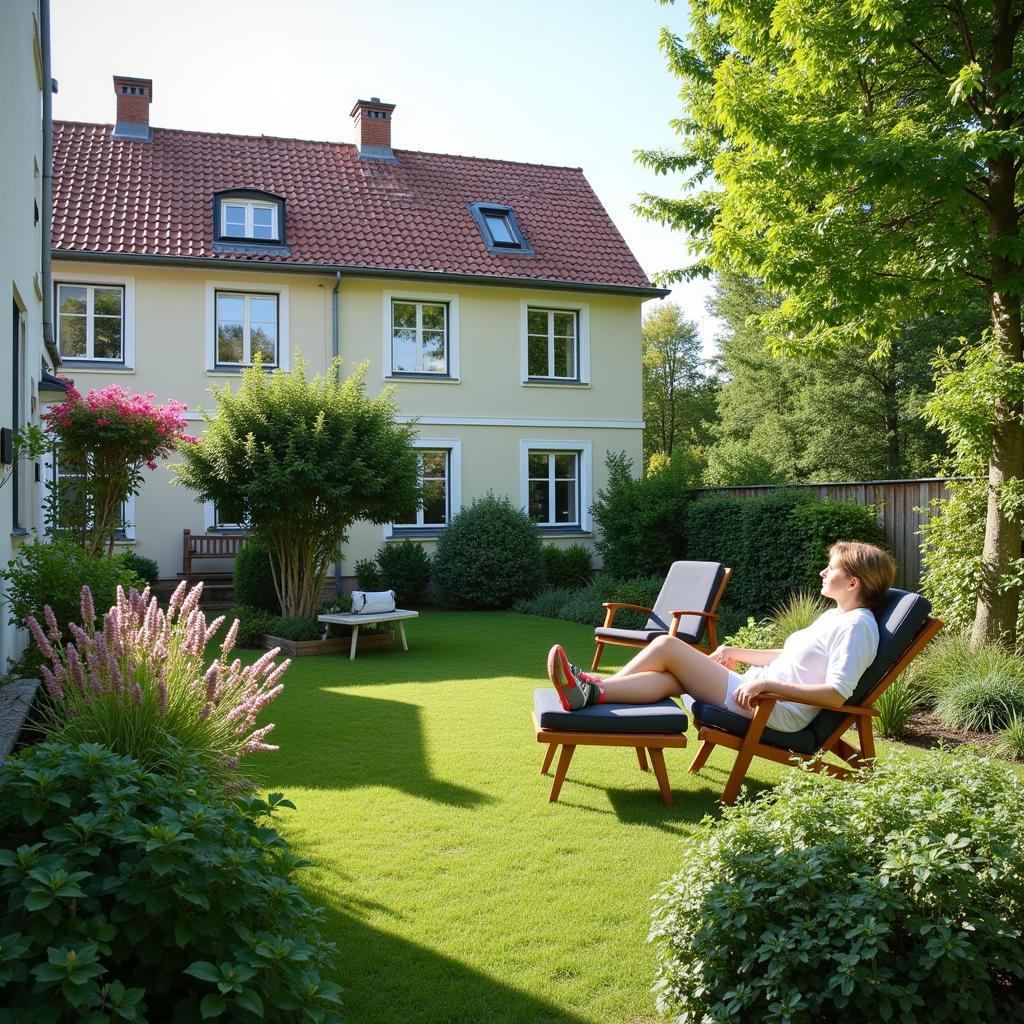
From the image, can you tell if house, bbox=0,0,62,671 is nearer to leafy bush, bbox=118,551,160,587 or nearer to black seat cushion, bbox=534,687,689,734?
leafy bush, bbox=118,551,160,587

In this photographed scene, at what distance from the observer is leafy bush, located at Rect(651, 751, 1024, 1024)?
104 inches

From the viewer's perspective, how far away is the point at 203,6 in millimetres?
7797

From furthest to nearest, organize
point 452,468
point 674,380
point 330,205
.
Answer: point 674,380 < point 330,205 < point 452,468

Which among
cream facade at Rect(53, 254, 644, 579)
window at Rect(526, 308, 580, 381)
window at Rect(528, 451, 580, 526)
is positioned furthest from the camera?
window at Rect(526, 308, 580, 381)

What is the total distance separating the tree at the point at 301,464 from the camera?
Answer: 1184 cm

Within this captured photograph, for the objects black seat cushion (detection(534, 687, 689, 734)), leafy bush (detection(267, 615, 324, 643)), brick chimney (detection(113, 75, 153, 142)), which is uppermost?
brick chimney (detection(113, 75, 153, 142))

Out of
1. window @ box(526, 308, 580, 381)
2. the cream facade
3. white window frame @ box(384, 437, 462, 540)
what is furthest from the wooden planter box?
window @ box(526, 308, 580, 381)

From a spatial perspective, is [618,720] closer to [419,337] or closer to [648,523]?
[648,523]

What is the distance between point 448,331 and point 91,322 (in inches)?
263

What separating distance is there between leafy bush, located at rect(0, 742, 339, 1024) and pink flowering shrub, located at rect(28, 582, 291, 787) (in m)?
1.36

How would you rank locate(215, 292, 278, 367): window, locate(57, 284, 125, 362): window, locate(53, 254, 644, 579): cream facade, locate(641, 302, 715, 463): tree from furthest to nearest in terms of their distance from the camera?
locate(641, 302, 715, 463): tree → locate(215, 292, 278, 367): window → locate(53, 254, 644, 579): cream facade → locate(57, 284, 125, 362): window

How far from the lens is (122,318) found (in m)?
17.2

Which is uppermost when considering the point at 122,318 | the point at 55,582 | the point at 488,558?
the point at 122,318

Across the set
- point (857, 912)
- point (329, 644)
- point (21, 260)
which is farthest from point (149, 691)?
point (329, 644)
